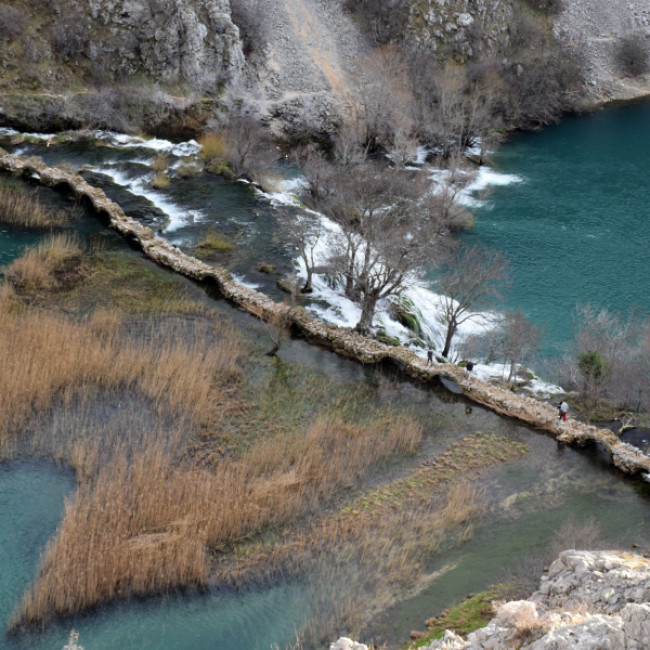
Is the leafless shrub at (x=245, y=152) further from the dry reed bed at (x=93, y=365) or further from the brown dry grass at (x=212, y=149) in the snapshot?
the dry reed bed at (x=93, y=365)

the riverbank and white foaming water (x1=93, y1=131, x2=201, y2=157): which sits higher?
white foaming water (x1=93, y1=131, x2=201, y2=157)

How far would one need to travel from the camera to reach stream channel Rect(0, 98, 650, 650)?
15.7 m

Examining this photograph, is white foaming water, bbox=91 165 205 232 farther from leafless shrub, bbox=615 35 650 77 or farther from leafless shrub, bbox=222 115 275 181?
leafless shrub, bbox=615 35 650 77

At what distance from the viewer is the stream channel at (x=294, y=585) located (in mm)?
15664

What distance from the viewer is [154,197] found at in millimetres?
42562

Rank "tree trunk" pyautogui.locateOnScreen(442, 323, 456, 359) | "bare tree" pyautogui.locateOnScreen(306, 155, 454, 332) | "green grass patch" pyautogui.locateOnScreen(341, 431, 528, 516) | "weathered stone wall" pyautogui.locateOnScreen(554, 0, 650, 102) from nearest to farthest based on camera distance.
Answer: "green grass patch" pyautogui.locateOnScreen(341, 431, 528, 516)
"bare tree" pyautogui.locateOnScreen(306, 155, 454, 332)
"tree trunk" pyautogui.locateOnScreen(442, 323, 456, 359)
"weathered stone wall" pyautogui.locateOnScreen(554, 0, 650, 102)

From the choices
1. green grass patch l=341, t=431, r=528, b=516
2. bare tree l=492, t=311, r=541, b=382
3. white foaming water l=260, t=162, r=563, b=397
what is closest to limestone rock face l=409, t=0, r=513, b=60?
white foaming water l=260, t=162, r=563, b=397

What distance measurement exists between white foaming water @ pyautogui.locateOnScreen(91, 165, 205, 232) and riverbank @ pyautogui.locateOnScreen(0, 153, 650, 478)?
291cm

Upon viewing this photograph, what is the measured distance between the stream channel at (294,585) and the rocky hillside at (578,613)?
8.17 ft

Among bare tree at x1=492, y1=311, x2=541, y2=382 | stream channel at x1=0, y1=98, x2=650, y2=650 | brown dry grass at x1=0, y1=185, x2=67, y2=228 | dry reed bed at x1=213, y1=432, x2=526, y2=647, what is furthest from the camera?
brown dry grass at x1=0, y1=185, x2=67, y2=228

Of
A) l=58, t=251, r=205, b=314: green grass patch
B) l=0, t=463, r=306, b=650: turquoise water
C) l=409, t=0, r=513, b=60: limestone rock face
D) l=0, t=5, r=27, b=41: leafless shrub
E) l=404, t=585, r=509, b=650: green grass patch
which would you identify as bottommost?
l=0, t=463, r=306, b=650: turquoise water

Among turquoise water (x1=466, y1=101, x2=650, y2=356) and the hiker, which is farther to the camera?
turquoise water (x1=466, y1=101, x2=650, y2=356)

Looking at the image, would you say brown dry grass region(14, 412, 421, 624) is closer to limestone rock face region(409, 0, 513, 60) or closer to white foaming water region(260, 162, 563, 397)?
white foaming water region(260, 162, 563, 397)

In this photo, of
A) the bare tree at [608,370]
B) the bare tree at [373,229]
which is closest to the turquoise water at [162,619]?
the bare tree at [373,229]
